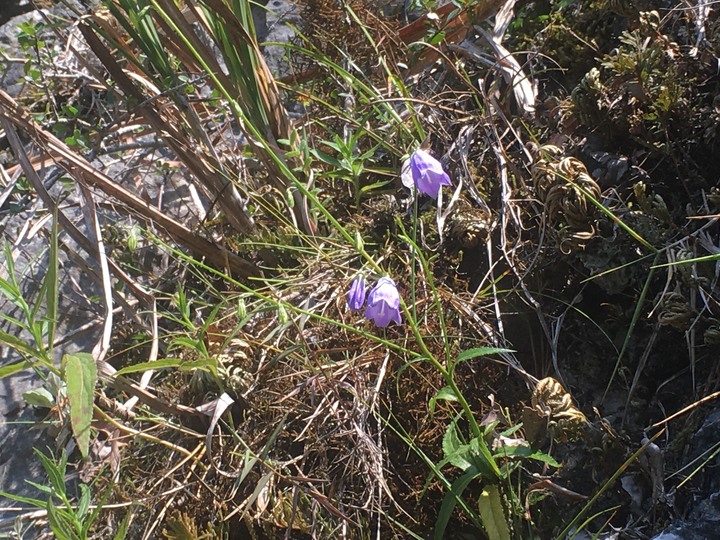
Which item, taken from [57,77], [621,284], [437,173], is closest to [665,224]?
[621,284]

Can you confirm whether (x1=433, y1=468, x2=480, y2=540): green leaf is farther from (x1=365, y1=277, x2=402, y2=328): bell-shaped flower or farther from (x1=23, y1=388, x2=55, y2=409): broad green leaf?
(x1=23, y1=388, x2=55, y2=409): broad green leaf

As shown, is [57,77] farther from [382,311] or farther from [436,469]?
[436,469]

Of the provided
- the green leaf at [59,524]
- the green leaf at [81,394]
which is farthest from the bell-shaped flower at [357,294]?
the green leaf at [59,524]

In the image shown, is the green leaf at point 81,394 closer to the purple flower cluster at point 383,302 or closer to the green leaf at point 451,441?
the purple flower cluster at point 383,302

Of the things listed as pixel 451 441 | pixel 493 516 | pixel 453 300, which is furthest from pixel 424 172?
pixel 493 516

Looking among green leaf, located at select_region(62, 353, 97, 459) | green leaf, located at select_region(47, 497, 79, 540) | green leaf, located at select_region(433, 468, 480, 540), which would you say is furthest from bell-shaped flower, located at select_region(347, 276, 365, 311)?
green leaf, located at select_region(47, 497, 79, 540)
